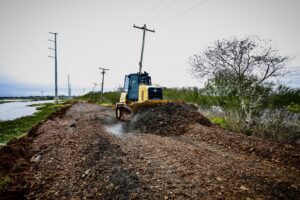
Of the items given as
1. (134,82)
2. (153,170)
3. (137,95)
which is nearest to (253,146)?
(153,170)

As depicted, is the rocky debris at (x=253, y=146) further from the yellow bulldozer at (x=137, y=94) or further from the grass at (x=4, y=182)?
the grass at (x=4, y=182)

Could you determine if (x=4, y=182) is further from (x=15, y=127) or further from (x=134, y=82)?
(x=15, y=127)

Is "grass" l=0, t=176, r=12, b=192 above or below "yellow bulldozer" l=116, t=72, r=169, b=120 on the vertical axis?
below

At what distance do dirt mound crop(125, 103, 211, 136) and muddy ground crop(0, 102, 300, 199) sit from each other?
6.17ft

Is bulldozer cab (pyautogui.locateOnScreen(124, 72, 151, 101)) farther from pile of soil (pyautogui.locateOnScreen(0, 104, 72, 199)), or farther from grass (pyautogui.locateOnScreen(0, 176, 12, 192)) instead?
grass (pyautogui.locateOnScreen(0, 176, 12, 192))

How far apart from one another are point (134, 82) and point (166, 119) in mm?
3873

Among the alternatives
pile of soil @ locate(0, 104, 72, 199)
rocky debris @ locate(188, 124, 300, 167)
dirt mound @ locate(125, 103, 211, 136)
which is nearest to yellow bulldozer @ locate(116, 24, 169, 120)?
dirt mound @ locate(125, 103, 211, 136)

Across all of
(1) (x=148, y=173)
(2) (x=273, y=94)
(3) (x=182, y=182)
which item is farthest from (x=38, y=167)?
(2) (x=273, y=94)

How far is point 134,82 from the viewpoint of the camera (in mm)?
13406

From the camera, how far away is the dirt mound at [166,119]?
10055 mm

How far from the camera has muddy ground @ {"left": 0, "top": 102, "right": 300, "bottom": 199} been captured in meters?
4.12

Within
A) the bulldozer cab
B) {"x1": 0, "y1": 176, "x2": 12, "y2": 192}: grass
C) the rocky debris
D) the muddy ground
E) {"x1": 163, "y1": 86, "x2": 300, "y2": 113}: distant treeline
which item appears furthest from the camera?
{"x1": 163, "y1": 86, "x2": 300, "y2": 113}: distant treeline

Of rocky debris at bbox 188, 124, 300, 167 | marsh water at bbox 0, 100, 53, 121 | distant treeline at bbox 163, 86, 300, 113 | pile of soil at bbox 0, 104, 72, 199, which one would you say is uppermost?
distant treeline at bbox 163, 86, 300, 113

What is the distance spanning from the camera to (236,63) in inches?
552
